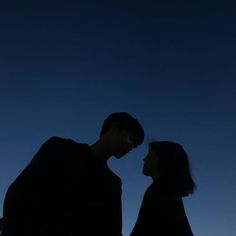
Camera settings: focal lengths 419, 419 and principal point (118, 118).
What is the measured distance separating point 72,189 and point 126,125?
3.13ft

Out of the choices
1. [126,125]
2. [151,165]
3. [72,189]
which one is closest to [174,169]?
[151,165]

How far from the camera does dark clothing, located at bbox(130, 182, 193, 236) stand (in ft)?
18.0

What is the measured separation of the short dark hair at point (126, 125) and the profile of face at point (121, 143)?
0.16 feet

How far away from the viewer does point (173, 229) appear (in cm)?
551

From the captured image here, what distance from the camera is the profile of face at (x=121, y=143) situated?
3951mm

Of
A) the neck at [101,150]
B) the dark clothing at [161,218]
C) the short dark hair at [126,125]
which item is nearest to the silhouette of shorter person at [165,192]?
the dark clothing at [161,218]

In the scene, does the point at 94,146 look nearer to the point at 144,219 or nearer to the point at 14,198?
the point at 14,198

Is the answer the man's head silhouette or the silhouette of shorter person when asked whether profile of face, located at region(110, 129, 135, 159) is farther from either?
the silhouette of shorter person

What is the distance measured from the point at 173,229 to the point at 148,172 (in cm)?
85

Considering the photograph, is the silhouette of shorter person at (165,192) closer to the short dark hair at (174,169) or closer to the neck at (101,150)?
the short dark hair at (174,169)

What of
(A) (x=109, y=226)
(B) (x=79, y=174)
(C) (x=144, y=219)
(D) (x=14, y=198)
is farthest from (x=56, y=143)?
(C) (x=144, y=219)

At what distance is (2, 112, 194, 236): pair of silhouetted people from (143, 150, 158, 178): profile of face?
181 centimetres

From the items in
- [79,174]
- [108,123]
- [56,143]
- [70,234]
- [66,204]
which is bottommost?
[70,234]

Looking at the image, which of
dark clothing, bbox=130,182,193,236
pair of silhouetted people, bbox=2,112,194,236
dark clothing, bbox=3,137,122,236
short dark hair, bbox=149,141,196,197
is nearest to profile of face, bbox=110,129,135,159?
pair of silhouetted people, bbox=2,112,194,236
